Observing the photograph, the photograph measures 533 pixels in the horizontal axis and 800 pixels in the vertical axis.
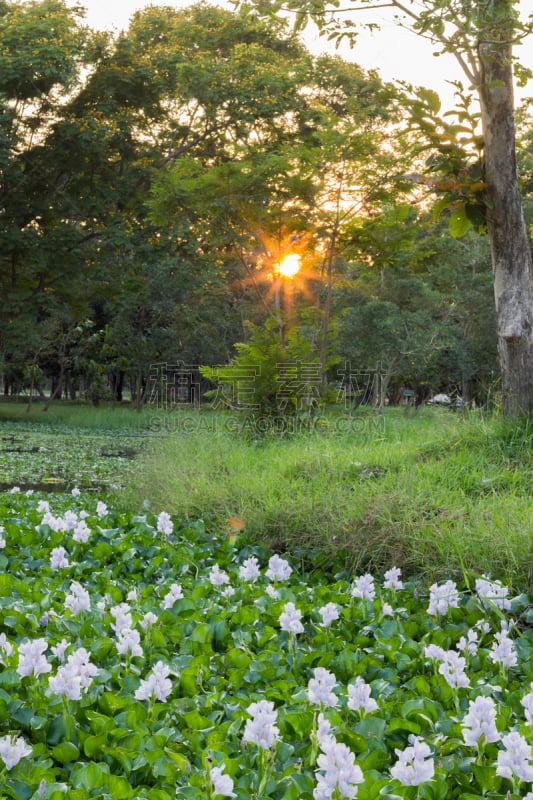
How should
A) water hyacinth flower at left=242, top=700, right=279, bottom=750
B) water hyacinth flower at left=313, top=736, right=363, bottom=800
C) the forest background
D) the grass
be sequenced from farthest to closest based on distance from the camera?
the forest background < the grass < water hyacinth flower at left=242, top=700, right=279, bottom=750 < water hyacinth flower at left=313, top=736, right=363, bottom=800

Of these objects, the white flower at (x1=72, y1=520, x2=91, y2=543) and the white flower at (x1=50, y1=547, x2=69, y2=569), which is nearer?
the white flower at (x1=50, y1=547, x2=69, y2=569)

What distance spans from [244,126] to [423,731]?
15.0 metres

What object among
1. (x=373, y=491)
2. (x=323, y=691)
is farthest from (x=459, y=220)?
(x=323, y=691)

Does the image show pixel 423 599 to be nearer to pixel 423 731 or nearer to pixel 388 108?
pixel 423 731

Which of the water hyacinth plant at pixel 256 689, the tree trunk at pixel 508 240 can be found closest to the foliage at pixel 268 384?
the tree trunk at pixel 508 240

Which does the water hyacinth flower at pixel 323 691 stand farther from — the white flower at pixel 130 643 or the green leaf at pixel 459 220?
the green leaf at pixel 459 220

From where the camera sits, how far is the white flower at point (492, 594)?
321 cm

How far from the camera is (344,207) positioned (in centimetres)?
1066

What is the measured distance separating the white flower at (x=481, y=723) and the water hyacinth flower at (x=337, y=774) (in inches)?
17.5

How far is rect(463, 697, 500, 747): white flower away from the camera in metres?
1.98

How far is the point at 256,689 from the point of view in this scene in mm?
2625

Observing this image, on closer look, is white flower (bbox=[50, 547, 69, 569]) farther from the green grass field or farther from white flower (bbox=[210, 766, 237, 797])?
white flower (bbox=[210, 766, 237, 797])

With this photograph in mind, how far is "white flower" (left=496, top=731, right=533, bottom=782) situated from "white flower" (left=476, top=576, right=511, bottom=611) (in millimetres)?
1419

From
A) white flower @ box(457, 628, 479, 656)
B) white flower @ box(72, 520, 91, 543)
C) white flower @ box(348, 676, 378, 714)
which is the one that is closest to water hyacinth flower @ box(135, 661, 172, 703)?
white flower @ box(348, 676, 378, 714)
